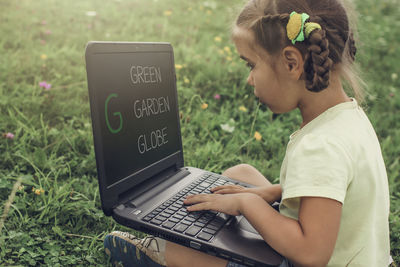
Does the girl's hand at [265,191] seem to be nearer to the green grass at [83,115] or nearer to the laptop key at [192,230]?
the laptop key at [192,230]

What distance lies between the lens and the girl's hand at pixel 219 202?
1.24 metres

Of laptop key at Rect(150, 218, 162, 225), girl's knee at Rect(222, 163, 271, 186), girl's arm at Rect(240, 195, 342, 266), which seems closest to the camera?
girl's arm at Rect(240, 195, 342, 266)

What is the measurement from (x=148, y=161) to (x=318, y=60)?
30.3 inches

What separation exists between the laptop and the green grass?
0.37 metres

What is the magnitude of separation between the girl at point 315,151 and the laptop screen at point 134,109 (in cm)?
30

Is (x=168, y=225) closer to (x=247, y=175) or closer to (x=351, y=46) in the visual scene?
(x=247, y=175)

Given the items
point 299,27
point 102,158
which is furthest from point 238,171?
point 299,27

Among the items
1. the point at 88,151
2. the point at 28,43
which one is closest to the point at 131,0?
the point at 28,43

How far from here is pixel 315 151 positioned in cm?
106

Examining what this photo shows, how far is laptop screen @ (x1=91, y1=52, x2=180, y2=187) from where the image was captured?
132cm

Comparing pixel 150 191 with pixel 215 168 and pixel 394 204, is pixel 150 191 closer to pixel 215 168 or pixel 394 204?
pixel 215 168

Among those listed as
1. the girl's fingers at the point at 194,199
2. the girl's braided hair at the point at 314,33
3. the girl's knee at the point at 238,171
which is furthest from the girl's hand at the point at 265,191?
the girl's braided hair at the point at 314,33

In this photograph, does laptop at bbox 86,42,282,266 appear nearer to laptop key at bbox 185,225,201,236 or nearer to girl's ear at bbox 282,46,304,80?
laptop key at bbox 185,225,201,236

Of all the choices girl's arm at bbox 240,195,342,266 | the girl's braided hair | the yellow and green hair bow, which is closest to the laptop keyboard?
girl's arm at bbox 240,195,342,266
